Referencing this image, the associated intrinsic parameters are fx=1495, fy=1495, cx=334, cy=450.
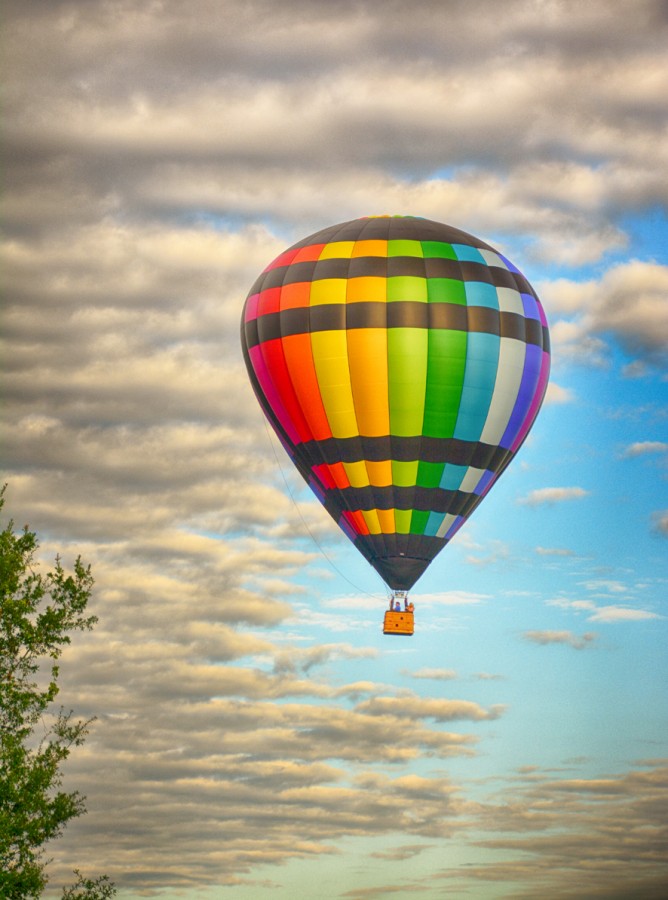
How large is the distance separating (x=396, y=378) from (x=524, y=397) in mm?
5632

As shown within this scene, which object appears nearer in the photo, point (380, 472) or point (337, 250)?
point (380, 472)

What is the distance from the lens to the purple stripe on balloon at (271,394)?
184 feet

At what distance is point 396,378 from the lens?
54094mm

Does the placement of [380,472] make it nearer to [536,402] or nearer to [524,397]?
[524,397]

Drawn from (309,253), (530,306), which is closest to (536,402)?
(530,306)

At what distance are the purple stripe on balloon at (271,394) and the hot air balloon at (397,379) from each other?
76 millimetres

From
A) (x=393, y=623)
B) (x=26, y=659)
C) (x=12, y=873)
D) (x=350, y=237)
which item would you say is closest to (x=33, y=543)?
(x=26, y=659)

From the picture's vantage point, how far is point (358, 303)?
5462cm

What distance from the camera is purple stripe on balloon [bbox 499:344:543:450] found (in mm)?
56344

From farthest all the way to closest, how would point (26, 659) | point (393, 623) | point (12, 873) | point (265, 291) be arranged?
point (265, 291) < point (393, 623) < point (26, 659) < point (12, 873)

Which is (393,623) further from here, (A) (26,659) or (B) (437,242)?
(A) (26,659)

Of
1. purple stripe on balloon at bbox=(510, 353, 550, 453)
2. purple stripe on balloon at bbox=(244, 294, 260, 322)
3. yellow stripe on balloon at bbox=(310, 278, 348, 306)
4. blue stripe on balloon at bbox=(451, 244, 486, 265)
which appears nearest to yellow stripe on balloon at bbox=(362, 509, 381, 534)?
purple stripe on balloon at bbox=(510, 353, 550, 453)

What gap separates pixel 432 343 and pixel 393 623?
402 inches

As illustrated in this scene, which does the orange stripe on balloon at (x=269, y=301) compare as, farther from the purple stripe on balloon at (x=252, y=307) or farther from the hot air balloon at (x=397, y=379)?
the purple stripe on balloon at (x=252, y=307)
